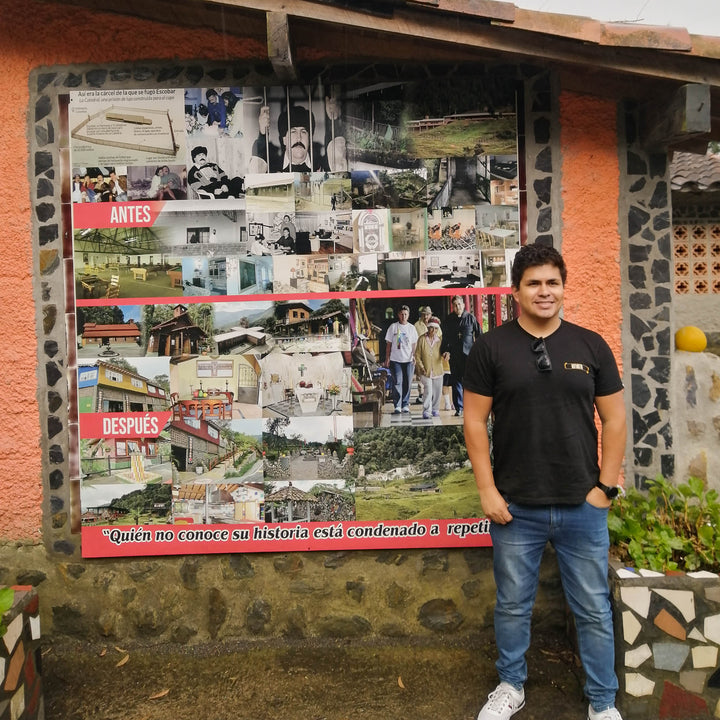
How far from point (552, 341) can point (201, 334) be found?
2020mm

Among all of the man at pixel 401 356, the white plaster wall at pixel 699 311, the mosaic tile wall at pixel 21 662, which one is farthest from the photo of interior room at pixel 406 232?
the white plaster wall at pixel 699 311

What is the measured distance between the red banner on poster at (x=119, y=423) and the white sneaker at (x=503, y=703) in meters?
2.31

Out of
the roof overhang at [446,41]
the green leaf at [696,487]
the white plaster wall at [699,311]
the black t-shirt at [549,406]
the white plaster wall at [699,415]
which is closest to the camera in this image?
the black t-shirt at [549,406]

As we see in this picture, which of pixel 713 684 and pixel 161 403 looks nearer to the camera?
pixel 713 684

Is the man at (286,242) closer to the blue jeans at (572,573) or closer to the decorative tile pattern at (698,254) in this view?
the blue jeans at (572,573)

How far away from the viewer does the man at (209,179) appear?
11.8 feet

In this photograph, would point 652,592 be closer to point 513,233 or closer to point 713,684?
point 713,684

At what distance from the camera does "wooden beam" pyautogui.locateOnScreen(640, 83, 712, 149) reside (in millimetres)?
3156

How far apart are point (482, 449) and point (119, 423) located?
7.12 ft

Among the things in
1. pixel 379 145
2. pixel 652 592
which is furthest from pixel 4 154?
pixel 652 592

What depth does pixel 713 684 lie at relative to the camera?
113 inches

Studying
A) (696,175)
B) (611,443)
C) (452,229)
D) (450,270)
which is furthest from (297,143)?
(696,175)

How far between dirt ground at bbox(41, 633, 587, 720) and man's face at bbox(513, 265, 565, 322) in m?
2.00

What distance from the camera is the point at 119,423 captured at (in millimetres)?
3611
